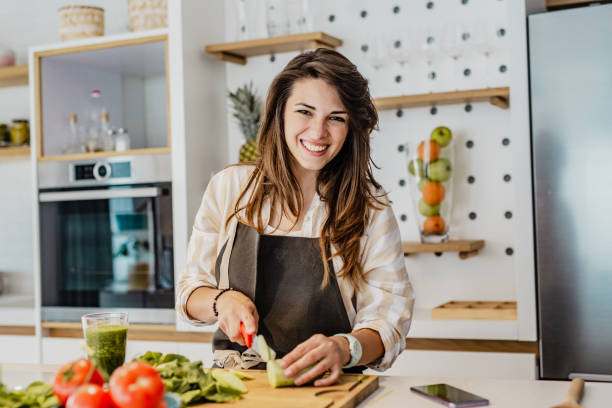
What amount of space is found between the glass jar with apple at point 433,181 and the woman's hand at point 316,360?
1.29 m

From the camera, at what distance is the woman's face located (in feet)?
5.56

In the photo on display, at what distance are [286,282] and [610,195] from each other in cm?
113

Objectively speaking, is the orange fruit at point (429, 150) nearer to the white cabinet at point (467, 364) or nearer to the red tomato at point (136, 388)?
the white cabinet at point (467, 364)

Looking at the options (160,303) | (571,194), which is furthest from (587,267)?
(160,303)

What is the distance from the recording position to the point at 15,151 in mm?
3334

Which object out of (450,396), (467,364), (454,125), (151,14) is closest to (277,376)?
(450,396)

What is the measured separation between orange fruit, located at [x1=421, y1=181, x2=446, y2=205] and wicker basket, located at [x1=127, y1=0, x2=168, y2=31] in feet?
4.27

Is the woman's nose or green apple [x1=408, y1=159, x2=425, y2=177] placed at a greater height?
the woman's nose

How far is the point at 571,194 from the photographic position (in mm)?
2275

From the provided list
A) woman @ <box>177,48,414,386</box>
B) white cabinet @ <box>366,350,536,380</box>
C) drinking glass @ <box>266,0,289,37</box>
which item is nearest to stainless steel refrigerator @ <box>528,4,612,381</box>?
white cabinet @ <box>366,350,536,380</box>

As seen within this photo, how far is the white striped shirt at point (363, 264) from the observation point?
1663 mm

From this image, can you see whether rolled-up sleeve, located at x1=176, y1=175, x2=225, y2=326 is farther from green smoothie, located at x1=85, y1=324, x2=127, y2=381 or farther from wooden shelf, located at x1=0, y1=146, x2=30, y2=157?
wooden shelf, located at x1=0, y1=146, x2=30, y2=157

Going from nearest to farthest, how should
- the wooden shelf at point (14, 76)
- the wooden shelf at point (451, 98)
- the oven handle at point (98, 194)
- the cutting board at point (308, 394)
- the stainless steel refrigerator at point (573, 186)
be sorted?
the cutting board at point (308, 394) → the stainless steel refrigerator at point (573, 186) → the wooden shelf at point (451, 98) → the oven handle at point (98, 194) → the wooden shelf at point (14, 76)

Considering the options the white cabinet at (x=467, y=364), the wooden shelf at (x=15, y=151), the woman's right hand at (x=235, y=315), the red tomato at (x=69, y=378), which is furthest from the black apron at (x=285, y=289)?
the wooden shelf at (x=15, y=151)
